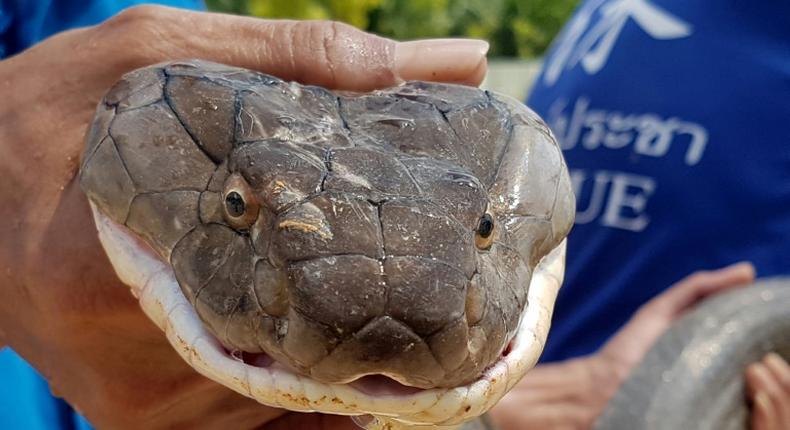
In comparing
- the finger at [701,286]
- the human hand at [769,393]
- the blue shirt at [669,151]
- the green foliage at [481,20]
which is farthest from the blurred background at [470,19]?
the human hand at [769,393]

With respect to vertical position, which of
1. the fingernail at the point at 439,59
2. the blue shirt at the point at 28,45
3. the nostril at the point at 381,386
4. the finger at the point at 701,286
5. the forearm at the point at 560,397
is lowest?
the forearm at the point at 560,397

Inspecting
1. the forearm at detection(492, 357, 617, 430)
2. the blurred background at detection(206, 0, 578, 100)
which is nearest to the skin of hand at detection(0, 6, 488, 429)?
the forearm at detection(492, 357, 617, 430)

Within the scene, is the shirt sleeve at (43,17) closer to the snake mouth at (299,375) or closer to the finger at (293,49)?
the finger at (293,49)

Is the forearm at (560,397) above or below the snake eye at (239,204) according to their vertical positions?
below

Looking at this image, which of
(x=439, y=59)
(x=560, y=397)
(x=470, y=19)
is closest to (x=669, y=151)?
(x=560, y=397)

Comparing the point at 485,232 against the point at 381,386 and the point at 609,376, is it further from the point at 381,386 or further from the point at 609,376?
the point at 609,376

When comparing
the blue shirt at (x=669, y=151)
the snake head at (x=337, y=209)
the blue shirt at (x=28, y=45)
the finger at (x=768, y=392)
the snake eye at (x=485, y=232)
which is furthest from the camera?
the blue shirt at (x=669, y=151)

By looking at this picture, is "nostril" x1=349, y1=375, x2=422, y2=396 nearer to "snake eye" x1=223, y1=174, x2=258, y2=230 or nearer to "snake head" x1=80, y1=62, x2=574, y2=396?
"snake head" x1=80, y1=62, x2=574, y2=396
